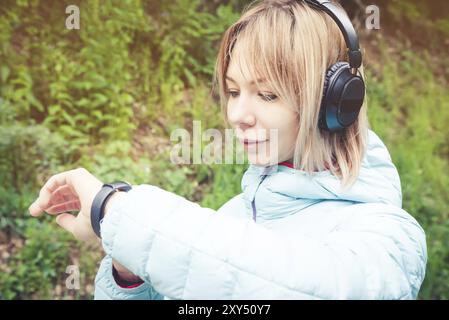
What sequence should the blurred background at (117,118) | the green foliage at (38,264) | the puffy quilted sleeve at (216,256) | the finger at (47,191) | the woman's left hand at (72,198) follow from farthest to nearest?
the blurred background at (117,118), the green foliage at (38,264), the finger at (47,191), the woman's left hand at (72,198), the puffy quilted sleeve at (216,256)

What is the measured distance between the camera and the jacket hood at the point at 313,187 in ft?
3.34

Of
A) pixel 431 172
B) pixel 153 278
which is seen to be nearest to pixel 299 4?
pixel 153 278

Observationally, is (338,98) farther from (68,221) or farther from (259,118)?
(68,221)

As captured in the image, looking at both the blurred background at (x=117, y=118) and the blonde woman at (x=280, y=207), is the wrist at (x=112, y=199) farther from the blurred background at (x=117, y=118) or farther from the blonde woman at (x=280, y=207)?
the blurred background at (x=117, y=118)

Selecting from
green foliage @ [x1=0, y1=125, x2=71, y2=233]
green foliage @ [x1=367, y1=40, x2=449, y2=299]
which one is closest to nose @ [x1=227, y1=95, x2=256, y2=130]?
→ green foliage @ [x1=0, y1=125, x2=71, y2=233]

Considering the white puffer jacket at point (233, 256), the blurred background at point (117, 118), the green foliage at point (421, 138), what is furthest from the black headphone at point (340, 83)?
the green foliage at point (421, 138)

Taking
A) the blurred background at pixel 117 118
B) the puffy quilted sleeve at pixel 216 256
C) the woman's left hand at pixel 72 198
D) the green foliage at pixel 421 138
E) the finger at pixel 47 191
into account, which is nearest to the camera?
the puffy quilted sleeve at pixel 216 256

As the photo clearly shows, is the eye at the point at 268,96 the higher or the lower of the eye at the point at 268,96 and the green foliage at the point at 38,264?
the higher

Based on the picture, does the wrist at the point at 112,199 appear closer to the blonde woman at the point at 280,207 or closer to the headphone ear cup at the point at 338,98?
the blonde woman at the point at 280,207

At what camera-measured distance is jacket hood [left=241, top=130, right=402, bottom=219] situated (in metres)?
A: 1.02

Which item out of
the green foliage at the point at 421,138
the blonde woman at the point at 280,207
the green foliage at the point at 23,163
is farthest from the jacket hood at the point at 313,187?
the green foliage at the point at 421,138

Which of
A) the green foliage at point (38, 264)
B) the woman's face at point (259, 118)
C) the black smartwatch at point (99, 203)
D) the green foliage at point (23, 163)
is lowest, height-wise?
the green foliage at point (38, 264)

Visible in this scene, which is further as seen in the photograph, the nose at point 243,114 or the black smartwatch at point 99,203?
the nose at point 243,114

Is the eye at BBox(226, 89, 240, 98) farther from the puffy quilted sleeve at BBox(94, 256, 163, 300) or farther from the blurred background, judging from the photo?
the blurred background
